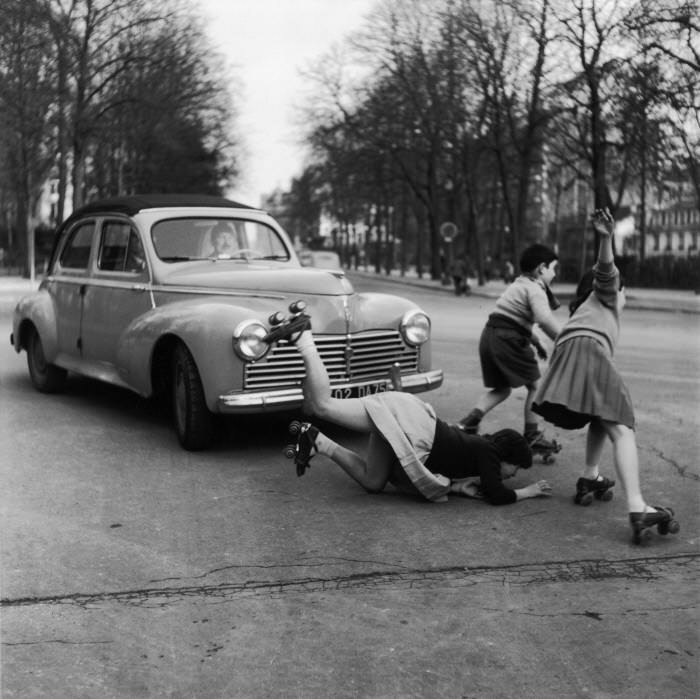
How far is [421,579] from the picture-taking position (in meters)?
4.48

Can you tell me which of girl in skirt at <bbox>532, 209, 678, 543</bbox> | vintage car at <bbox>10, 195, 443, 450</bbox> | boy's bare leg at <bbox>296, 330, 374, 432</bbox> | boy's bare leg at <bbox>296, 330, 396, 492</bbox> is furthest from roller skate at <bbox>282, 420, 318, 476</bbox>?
girl in skirt at <bbox>532, 209, 678, 543</bbox>

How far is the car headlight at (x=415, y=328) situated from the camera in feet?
25.4

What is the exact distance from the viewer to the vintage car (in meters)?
6.93

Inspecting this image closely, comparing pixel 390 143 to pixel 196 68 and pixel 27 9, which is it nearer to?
pixel 196 68

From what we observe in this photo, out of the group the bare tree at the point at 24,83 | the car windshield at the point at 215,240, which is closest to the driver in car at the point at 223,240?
the car windshield at the point at 215,240

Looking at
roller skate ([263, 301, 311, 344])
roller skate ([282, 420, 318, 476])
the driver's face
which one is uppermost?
the driver's face

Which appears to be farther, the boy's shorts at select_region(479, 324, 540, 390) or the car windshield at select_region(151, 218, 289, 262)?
the car windshield at select_region(151, 218, 289, 262)

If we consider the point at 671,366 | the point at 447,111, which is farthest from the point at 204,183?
the point at 671,366

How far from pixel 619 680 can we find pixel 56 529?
9.93 feet

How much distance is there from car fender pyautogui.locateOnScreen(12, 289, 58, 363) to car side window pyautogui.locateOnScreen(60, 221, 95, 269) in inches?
16.1

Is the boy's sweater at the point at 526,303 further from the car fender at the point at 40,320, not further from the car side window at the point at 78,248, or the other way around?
the car fender at the point at 40,320

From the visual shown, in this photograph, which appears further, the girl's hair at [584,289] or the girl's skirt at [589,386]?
the girl's hair at [584,289]

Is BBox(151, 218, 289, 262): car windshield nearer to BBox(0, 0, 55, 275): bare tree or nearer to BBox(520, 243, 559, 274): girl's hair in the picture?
BBox(520, 243, 559, 274): girl's hair

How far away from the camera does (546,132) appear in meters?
34.3
